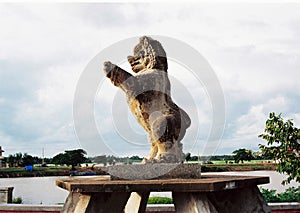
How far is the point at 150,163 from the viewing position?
5.35 m

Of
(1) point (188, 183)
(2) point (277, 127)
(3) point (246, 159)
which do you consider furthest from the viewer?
(3) point (246, 159)

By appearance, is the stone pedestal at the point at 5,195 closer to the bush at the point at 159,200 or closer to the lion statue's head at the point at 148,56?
the bush at the point at 159,200

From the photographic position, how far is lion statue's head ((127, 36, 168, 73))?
6.08m

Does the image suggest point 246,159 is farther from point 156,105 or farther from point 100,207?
point 100,207

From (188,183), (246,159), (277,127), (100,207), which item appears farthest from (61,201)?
(188,183)

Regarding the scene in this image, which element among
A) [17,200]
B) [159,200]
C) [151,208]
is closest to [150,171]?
[151,208]

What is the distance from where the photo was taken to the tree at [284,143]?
10102 mm

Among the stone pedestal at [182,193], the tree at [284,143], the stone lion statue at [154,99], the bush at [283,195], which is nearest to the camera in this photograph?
the stone pedestal at [182,193]

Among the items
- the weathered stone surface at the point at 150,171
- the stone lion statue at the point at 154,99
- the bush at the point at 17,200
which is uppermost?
the stone lion statue at the point at 154,99

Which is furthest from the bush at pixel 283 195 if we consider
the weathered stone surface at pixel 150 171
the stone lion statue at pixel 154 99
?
the weathered stone surface at pixel 150 171

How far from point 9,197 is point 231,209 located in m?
→ 8.51

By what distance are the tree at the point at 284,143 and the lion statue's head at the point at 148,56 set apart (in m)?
5.19

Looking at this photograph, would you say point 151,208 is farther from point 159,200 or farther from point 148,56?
point 148,56

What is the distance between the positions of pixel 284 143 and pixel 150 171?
610cm
